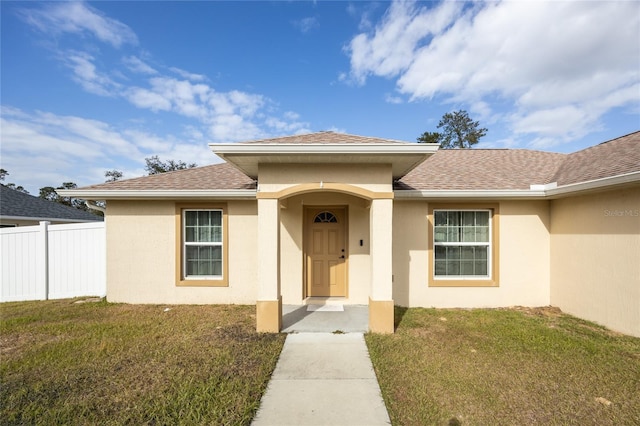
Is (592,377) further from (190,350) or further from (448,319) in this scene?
(190,350)

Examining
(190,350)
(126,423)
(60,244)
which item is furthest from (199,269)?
(126,423)

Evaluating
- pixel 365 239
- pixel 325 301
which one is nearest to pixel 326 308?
pixel 325 301

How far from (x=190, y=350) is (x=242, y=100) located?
1062 cm

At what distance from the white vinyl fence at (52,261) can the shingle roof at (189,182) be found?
1468 millimetres

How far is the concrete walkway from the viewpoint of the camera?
299 cm

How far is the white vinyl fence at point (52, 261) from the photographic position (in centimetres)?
750

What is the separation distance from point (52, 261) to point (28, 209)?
8.61 metres

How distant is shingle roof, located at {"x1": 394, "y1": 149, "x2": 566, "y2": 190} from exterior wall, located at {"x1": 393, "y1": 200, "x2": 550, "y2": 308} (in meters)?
0.56

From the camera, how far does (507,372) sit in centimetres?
387

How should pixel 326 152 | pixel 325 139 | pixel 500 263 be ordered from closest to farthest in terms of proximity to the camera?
pixel 326 152 < pixel 325 139 < pixel 500 263

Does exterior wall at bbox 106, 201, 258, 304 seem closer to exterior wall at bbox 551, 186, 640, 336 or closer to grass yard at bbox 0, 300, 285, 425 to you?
grass yard at bbox 0, 300, 285, 425

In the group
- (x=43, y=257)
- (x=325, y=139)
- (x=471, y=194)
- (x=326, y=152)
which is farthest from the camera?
(x=43, y=257)

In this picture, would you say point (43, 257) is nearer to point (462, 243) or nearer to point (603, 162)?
point (462, 243)

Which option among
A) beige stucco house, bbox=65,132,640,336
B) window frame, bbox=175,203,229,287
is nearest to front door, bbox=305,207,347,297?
beige stucco house, bbox=65,132,640,336
